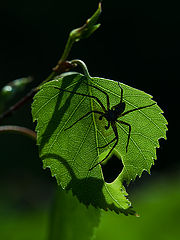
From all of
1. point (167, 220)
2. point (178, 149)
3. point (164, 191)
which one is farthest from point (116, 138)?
point (178, 149)

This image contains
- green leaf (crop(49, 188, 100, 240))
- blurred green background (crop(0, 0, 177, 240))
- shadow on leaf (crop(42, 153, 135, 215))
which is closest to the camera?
shadow on leaf (crop(42, 153, 135, 215))

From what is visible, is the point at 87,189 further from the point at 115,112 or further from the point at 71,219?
the point at 71,219

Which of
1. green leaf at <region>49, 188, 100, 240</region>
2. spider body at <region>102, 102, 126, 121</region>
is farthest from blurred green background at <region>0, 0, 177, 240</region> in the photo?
spider body at <region>102, 102, 126, 121</region>

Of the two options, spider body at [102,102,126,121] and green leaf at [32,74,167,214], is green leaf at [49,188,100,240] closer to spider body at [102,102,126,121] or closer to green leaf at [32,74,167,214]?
green leaf at [32,74,167,214]

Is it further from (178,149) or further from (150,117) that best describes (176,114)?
(150,117)

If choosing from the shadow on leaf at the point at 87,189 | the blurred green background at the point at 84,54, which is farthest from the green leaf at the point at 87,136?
the blurred green background at the point at 84,54

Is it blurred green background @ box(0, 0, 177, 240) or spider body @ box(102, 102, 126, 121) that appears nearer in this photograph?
spider body @ box(102, 102, 126, 121)

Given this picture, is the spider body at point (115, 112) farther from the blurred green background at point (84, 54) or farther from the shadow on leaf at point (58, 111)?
the blurred green background at point (84, 54)
